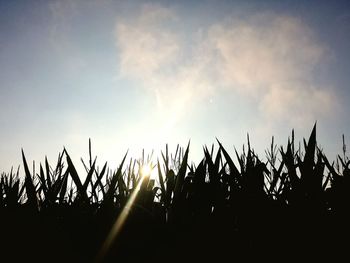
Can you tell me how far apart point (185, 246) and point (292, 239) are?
38 centimetres

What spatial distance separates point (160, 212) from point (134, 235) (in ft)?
0.52

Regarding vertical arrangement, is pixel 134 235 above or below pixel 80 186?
below

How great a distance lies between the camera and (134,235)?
0.93 metres

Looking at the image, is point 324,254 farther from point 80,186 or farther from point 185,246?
point 80,186

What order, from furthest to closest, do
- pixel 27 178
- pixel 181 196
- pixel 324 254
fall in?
1. pixel 181 196
2. pixel 27 178
3. pixel 324 254

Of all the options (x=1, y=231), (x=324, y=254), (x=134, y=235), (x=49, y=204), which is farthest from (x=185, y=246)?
(x=1, y=231)

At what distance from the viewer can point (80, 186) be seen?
3.32 ft

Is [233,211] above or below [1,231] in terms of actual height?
above

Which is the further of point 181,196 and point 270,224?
point 181,196

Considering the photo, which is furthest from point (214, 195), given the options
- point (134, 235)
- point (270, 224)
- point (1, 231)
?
point (1, 231)

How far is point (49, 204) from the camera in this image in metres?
0.98

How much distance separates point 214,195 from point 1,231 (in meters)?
0.83

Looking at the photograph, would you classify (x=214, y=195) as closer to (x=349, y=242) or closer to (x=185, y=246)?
(x=185, y=246)

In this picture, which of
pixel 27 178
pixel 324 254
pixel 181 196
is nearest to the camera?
pixel 324 254
